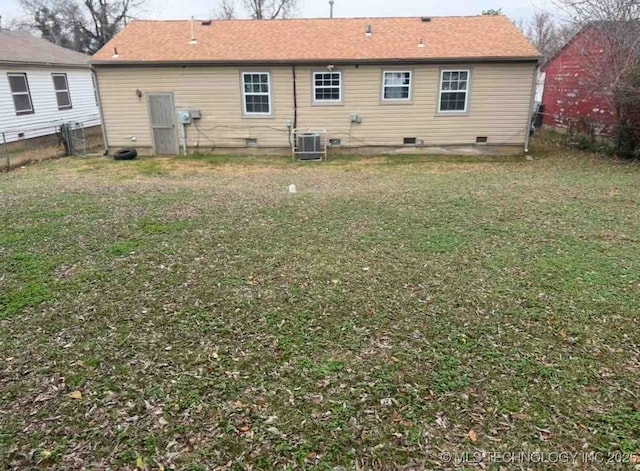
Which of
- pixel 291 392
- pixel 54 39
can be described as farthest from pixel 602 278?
pixel 54 39

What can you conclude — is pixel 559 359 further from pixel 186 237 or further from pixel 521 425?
pixel 186 237

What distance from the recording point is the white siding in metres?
13.5

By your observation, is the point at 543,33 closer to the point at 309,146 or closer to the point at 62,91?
the point at 309,146

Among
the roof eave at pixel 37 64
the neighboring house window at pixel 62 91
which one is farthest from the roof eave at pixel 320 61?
the neighboring house window at pixel 62 91

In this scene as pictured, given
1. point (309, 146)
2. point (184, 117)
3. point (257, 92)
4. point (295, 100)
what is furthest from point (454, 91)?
point (184, 117)

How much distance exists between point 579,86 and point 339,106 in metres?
8.78

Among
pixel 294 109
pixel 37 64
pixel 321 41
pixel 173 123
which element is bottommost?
pixel 173 123

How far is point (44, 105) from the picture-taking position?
599 inches

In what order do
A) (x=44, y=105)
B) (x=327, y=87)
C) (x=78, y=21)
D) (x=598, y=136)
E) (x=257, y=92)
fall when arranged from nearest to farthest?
(x=327, y=87) → (x=257, y=92) → (x=598, y=136) → (x=44, y=105) → (x=78, y=21)

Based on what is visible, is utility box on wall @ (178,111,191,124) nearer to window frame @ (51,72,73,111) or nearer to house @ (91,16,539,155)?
house @ (91,16,539,155)

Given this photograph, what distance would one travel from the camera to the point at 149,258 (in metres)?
5.00

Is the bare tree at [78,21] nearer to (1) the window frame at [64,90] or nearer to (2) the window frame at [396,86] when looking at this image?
(1) the window frame at [64,90]

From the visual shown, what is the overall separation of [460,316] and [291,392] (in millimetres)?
1703

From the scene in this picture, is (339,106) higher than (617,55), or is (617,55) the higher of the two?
(617,55)
